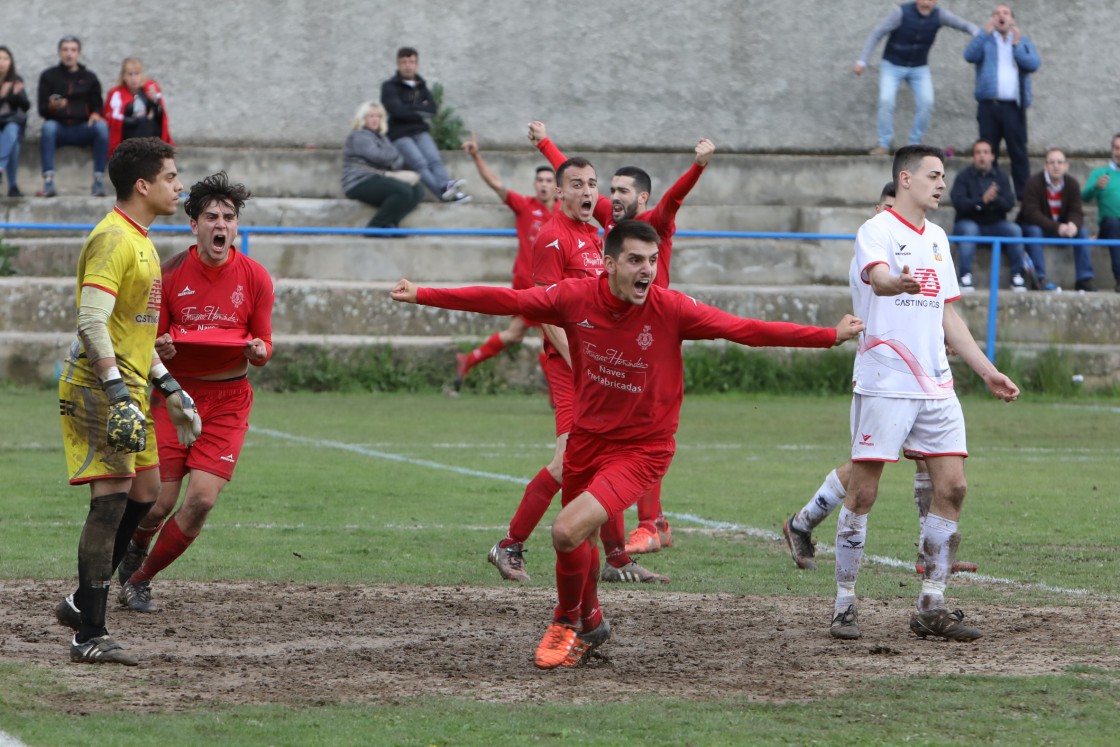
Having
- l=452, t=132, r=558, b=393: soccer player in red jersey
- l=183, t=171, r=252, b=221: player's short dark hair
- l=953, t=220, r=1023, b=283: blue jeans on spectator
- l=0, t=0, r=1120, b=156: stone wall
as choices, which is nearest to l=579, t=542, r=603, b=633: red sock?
l=183, t=171, r=252, b=221: player's short dark hair

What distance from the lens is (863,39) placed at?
2523cm

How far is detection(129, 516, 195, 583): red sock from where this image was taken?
791 cm

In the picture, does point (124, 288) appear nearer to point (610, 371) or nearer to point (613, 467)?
point (610, 371)

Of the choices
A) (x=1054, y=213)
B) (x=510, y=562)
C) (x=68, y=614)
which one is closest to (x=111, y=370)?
(x=68, y=614)

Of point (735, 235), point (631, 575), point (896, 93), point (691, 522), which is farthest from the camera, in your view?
point (896, 93)

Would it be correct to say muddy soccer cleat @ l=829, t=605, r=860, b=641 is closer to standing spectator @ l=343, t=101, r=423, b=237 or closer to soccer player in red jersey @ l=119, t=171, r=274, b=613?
soccer player in red jersey @ l=119, t=171, r=274, b=613

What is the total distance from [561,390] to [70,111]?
1541 cm

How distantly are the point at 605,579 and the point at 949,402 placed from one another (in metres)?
2.32

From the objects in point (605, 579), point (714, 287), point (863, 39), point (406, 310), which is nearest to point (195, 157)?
point (406, 310)

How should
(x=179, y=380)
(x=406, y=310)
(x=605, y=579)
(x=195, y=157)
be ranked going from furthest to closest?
(x=195, y=157)
(x=406, y=310)
(x=605, y=579)
(x=179, y=380)

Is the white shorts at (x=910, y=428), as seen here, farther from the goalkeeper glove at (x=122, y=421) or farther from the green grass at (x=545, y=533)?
the goalkeeper glove at (x=122, y=421)

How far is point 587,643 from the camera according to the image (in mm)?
6812

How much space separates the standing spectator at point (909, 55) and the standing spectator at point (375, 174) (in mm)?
6450

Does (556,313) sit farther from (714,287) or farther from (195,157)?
(195,157)
